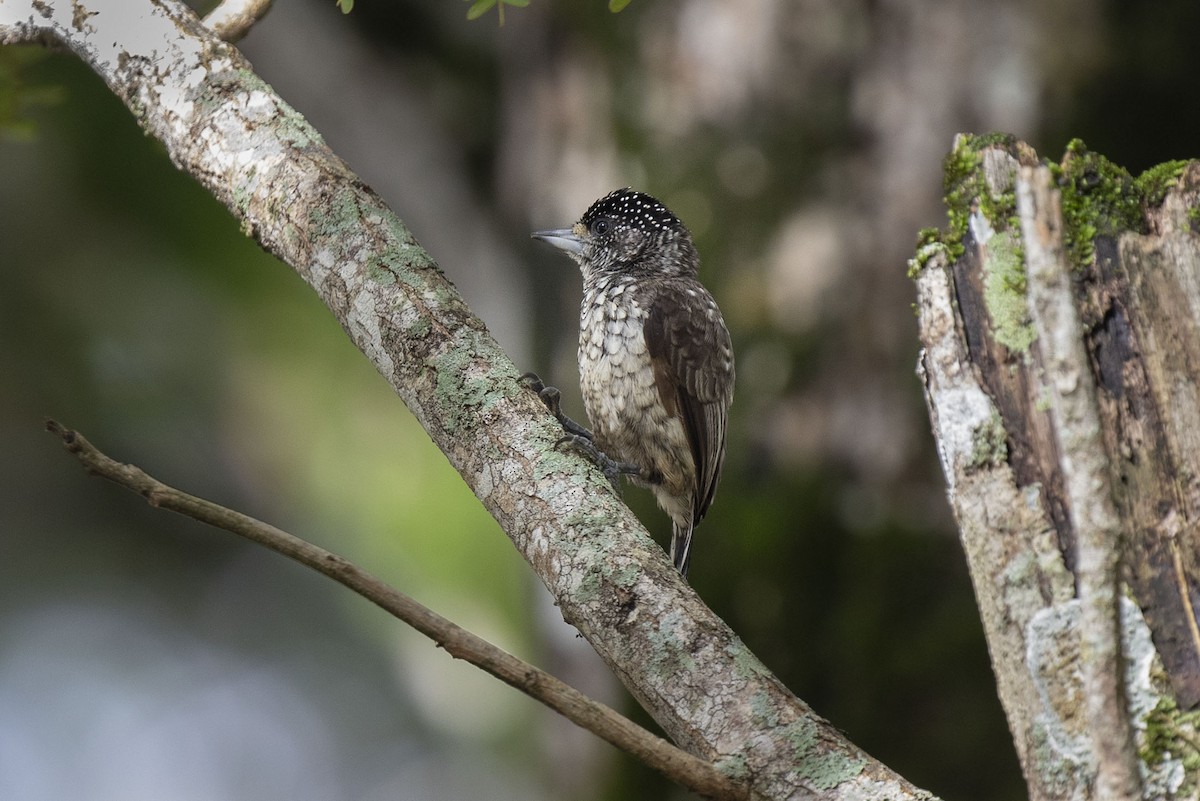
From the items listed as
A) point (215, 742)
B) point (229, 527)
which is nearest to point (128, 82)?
point (229, 527)

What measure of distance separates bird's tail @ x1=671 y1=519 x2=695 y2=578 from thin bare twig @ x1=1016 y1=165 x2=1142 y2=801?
2.75 meters

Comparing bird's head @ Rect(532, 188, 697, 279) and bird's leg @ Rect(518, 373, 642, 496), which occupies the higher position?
bird's head @ Rect(532, 188, 697, 279)

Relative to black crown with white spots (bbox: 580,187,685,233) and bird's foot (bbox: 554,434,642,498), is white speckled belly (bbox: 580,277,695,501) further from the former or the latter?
black crown with white spots (bbox: 580,187,685,233)

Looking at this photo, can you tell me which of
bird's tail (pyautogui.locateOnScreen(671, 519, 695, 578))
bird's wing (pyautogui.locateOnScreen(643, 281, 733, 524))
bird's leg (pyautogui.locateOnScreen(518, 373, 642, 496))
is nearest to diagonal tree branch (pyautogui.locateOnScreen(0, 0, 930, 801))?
bird's leg (pyautogui.locateOnScreen(518, 373, 642, 496))

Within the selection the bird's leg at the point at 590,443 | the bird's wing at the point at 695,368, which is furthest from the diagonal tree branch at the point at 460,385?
the bird's wing at the point at 695,368

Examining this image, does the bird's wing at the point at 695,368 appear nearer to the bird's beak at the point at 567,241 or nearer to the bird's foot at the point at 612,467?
the bird's foot at the point at 612,467

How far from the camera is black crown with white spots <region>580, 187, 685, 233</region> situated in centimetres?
440

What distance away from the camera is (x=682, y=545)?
4.38 metres

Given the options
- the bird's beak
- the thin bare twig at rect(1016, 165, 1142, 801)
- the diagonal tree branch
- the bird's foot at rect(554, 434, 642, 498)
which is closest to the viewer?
the thin bare twig at rect(1016, 165, 1142, 801)

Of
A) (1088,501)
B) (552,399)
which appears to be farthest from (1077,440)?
(552,399)

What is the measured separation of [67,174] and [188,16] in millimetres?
6593

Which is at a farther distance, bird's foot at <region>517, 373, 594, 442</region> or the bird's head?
the bird's head

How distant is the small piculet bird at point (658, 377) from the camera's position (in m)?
3.96

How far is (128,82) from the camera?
2.93m
